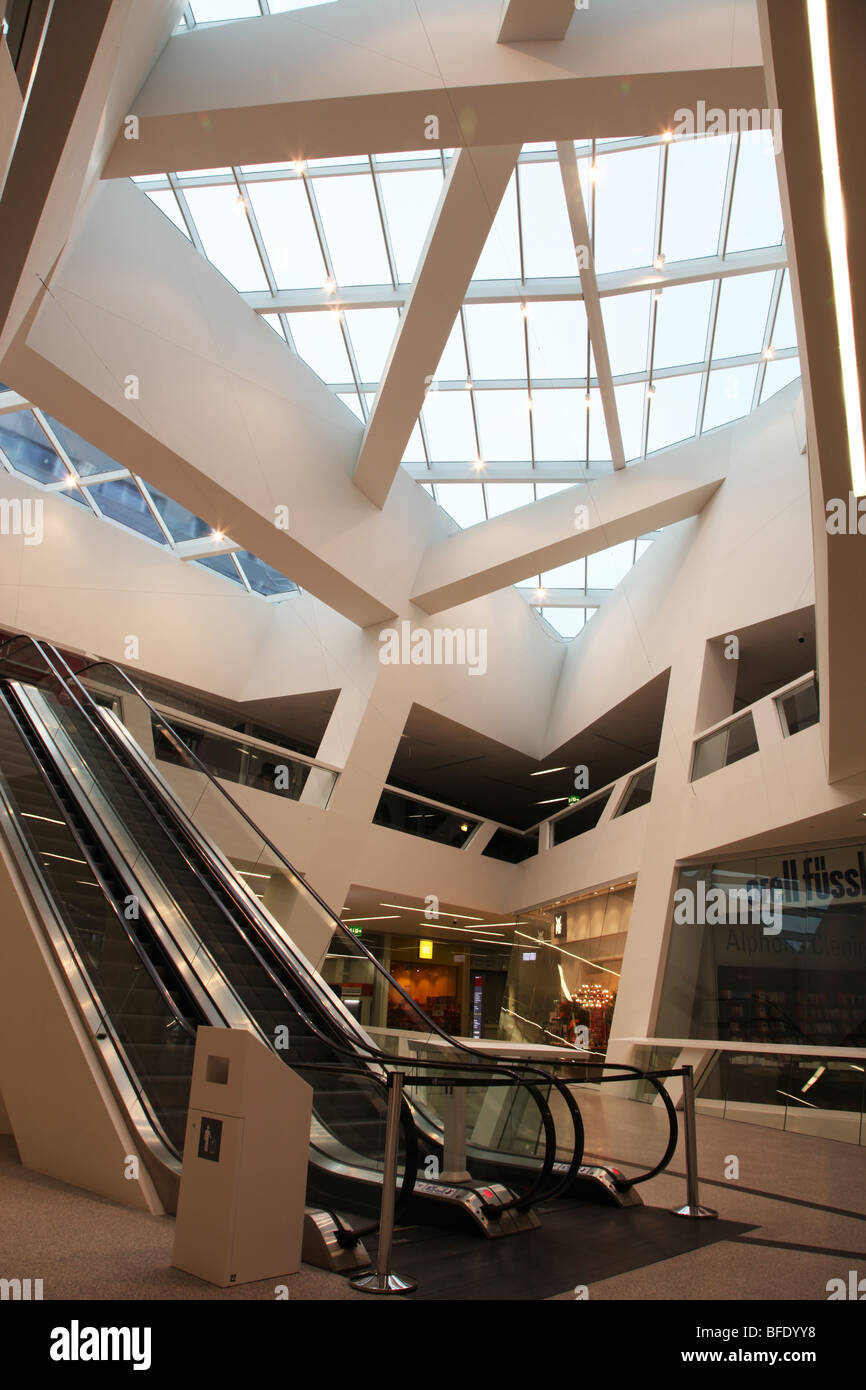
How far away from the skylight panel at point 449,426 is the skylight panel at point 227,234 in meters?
4.58

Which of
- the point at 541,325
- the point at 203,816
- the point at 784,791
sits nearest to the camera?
the point at 203,816

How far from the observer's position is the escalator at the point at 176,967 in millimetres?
5238

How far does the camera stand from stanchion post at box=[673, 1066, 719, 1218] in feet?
20.1

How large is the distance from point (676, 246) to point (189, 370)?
7799 mm

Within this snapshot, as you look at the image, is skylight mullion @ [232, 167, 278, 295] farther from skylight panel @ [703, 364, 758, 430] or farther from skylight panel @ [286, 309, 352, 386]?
skylight panel @ [703, 364, 758, 430]

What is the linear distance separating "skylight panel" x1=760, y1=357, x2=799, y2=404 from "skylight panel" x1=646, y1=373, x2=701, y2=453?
1271 mm

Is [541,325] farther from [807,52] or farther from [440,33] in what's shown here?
[807,52]

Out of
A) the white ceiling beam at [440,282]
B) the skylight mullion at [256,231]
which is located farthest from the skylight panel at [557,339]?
the skylight mullion at [256,231]

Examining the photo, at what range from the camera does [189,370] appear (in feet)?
41.1

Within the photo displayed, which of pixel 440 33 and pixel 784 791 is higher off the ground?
pixel 440 33

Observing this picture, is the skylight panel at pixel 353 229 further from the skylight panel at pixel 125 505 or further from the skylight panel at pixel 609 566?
the skylight panel at pixel 609 566

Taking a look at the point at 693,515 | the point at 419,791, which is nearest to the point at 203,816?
the point at 693,515

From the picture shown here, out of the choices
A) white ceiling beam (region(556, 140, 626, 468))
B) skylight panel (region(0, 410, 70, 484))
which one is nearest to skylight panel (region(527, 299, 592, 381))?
white ceiling beam (region(556, 140, 626, 468))

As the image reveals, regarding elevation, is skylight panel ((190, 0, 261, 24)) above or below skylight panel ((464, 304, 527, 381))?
above
